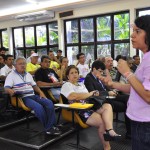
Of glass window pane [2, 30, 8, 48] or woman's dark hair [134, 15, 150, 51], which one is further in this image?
glass window pane [2, 30, 8, 48]

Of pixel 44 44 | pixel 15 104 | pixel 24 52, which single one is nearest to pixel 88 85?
pixel 15 104

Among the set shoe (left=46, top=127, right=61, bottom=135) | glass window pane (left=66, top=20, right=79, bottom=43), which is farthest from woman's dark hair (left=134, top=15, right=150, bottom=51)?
glass window pane (left=66, top=20, right=79, bottom=43)

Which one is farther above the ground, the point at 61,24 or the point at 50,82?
the point at 61,24

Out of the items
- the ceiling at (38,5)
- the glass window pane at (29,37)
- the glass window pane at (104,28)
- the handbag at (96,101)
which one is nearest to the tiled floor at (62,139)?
the handbag at (96,101)

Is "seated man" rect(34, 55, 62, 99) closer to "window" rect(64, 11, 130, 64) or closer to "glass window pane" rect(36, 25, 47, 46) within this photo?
"window" rect(64, 11, 130, 64)

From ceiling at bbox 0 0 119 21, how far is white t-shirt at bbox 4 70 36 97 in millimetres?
3857

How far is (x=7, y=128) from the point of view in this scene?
3.30 m

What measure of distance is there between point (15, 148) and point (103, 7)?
5.07m

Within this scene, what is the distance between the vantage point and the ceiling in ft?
21.6

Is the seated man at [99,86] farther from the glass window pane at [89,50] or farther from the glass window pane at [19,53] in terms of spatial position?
the glass window pane at [19,53]

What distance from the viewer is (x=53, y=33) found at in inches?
315

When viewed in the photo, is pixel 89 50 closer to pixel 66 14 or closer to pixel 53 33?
pixel 66 14

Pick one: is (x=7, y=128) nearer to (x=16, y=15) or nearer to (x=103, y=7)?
(x=103, y=7)

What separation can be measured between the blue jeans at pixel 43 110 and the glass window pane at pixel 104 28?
4.23 metres
